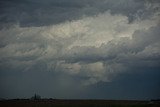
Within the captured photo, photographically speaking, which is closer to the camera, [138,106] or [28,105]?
[138,106]

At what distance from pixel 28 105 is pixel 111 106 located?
4216 centimetres

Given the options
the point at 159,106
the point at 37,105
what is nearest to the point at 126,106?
the point at 159,106

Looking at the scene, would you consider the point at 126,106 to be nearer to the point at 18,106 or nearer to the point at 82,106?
the point at 82,106

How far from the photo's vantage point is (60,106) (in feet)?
595

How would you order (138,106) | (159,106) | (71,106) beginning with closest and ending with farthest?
(159,106) → (138,106) → (71,106)

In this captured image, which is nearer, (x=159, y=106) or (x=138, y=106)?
(x=159, y=106)

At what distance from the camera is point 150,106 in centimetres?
16338

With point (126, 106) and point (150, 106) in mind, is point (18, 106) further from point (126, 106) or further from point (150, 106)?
point (150, 106)

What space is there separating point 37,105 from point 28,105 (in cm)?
511

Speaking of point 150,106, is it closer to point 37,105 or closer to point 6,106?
point 37,105

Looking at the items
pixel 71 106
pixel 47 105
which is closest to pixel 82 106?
pixel 71 106

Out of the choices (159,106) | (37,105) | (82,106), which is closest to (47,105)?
(37,105)

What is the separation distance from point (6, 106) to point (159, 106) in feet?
244

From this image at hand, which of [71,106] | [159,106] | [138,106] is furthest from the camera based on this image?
[71,106]
